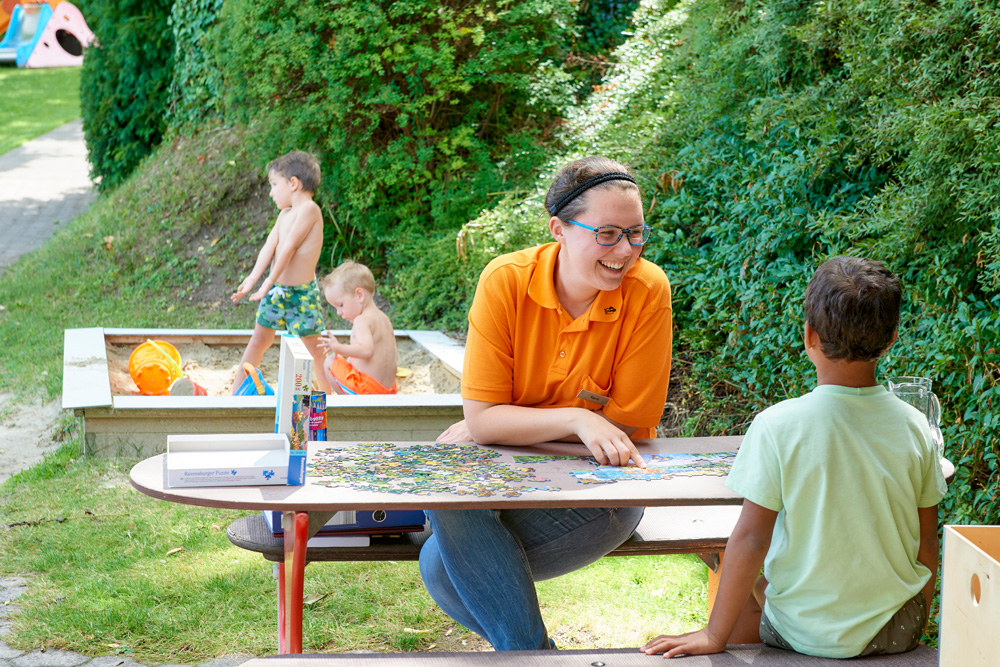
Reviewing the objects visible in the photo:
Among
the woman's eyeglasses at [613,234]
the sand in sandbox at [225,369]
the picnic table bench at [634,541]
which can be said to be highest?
the woman's eyeglasses at [613,234]

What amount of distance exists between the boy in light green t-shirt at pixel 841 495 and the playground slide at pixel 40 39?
3276cm

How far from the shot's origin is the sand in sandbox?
6.64 meters

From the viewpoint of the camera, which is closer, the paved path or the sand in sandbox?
the sand in sandbox

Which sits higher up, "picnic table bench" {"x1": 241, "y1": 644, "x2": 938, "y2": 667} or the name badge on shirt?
the name badge on shirt

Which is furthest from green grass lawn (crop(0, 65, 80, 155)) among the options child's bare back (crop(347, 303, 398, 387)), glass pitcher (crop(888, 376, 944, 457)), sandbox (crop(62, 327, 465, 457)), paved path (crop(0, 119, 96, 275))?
glass pitcher (crop(888, 376, 944, 457))

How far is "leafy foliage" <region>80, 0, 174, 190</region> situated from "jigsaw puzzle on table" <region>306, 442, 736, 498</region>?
11.2 m

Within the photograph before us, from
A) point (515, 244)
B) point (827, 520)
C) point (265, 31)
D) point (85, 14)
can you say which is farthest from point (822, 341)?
point (85, 14)

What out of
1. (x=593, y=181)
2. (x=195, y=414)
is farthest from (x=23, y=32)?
(x=593, y=181)

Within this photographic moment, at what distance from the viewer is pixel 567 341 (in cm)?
289

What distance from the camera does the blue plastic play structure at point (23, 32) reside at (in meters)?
30.6

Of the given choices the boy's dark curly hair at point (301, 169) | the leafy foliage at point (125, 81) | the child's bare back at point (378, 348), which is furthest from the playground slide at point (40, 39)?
the child's bare back at point (378, 348)

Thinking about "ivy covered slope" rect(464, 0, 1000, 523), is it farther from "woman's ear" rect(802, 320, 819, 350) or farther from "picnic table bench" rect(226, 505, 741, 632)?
"woman's ear" rect(802, 320, 819, 350)

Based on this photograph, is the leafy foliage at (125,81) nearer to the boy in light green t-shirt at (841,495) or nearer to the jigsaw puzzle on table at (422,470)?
the jigsaw puzzle on table at (422,470)

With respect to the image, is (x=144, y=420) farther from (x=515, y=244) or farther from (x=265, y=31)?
(x=265, y=31)
